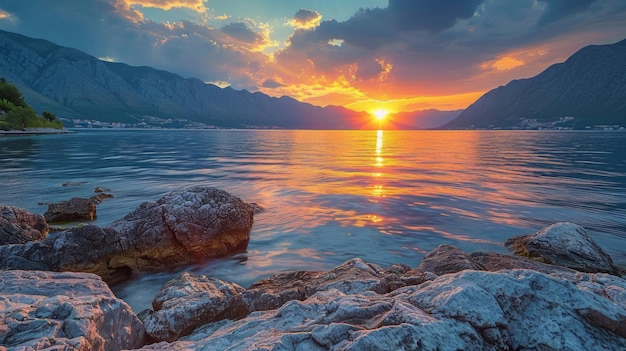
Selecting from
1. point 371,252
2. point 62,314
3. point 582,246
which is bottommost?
point 371,252

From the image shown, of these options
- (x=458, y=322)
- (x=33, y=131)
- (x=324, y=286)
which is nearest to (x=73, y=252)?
(x=324, y=286)

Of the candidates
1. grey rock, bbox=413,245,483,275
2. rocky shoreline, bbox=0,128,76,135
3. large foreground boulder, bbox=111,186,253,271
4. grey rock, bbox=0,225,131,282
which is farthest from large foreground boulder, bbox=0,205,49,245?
rocky shoreline, bbox=0,128,76,135

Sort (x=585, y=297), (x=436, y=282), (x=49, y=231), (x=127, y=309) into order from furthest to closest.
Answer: (x=49, y=231) → (x=127, y=309) → (x=436, y=282) → (x=585, y=297)

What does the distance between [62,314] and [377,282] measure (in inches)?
217

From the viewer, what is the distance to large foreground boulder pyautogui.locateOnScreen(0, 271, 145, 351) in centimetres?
374

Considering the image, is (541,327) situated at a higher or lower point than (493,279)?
lower

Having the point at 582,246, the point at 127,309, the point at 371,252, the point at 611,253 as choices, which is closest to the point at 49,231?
the point at 127,309

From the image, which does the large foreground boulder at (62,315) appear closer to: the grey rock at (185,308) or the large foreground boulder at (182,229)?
the grey rock at (185,308)

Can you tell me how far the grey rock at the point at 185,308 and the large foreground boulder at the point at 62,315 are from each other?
36 cm

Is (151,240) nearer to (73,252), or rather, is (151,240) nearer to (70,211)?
(73,252)

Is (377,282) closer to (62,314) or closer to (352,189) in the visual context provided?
(62,314)

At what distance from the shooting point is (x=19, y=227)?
11.1 meters

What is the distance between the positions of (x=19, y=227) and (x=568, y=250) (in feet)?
63.2

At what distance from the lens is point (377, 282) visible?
22.5ft
